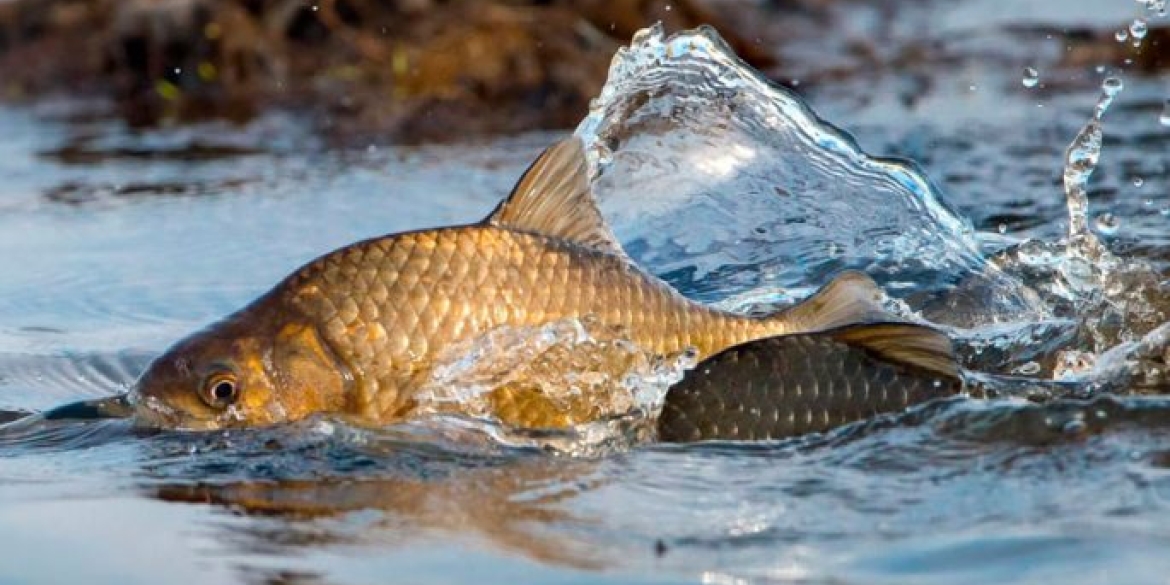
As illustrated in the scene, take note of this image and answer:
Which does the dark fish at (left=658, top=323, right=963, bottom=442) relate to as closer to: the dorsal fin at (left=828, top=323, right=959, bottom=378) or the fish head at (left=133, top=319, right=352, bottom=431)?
the dorsal fin at (left=828, top=323, right=959, bottom=378)

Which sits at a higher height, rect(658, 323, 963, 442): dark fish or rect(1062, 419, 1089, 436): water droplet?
rect(658, 323, 963, 442): dark fish

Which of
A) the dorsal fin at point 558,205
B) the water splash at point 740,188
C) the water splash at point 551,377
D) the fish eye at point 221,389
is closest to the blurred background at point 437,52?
the water splash at point 740,188

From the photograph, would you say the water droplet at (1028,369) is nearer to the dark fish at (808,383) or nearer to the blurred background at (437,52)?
the dark fish at (808,383)

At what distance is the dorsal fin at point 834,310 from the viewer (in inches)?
191

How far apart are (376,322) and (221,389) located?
0.36 metres

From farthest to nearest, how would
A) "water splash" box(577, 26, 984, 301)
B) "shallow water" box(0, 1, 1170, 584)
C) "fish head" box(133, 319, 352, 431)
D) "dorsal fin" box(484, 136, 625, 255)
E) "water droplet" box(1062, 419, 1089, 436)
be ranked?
"water splash" box(577, 26, 984, 301)
"dorsal fin" box(484, 136, 625, 255)
"fish head" box(133, 319, 352, 431)
"water droplet" box(1062, 419, 1089, 436)
"shallow water" box(0, 1, 1170, 584)

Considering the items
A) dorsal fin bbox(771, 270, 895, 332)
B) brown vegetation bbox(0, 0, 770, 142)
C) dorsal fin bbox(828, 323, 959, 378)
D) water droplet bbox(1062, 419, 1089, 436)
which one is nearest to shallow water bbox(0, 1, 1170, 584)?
water droplet bbox(1062, 419, 1089, 436)

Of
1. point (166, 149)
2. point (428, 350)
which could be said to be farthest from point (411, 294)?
point (166, 149)

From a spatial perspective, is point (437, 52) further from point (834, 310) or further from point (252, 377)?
point (252, 377)

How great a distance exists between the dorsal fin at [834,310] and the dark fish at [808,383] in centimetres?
4

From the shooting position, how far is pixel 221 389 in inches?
182

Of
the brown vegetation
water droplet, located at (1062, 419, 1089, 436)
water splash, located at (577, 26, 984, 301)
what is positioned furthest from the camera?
the brown vegetation

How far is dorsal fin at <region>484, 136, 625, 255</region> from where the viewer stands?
4781mm

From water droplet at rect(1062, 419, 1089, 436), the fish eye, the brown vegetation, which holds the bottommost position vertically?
water droplet at rect(1062, 419, 1089, 436)
